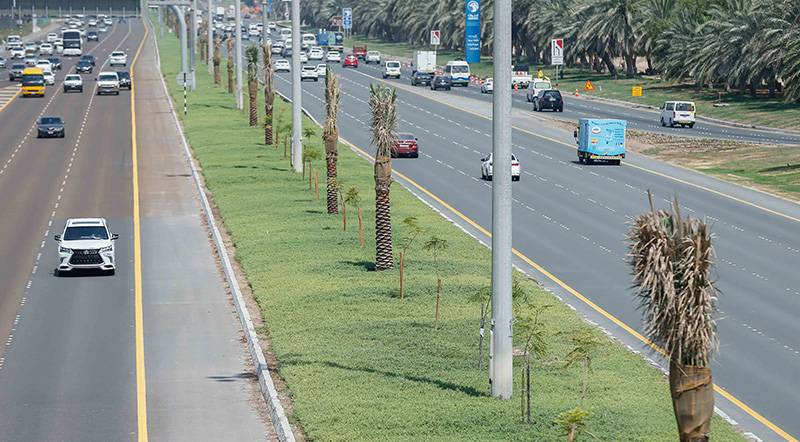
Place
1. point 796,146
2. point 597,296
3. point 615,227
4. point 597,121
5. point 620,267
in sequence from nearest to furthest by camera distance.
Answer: point 597,296
point 620,267
point 615,227
point 597,121
point 796,146

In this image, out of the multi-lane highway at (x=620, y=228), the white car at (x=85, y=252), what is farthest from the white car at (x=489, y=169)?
the white car at (x=85, y=252)

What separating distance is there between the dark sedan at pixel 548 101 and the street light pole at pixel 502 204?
296 ft

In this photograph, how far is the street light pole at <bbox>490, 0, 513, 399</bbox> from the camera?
30.0m

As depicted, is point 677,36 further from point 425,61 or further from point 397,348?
point 397,348

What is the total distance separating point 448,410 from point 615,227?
33389 mm

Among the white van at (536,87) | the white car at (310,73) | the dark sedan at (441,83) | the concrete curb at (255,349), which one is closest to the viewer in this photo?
the concrete curb at (255,349)

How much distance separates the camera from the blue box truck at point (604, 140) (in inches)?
3290

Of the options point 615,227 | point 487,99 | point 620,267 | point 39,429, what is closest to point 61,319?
point 39,429

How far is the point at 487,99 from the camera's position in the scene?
436 feet

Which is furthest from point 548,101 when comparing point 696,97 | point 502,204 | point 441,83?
point 502,204

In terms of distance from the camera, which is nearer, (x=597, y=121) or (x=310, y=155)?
(x=310, y=155)

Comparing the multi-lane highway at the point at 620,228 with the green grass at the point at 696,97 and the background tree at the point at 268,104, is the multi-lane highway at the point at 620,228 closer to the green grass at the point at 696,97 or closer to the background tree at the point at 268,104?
the green grass at the point at 696,97

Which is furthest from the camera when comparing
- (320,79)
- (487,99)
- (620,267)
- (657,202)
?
(320,79)

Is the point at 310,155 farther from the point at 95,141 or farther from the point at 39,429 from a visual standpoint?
the point at 39,429
